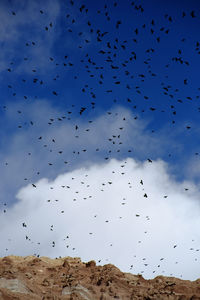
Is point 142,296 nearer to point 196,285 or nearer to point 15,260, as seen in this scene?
point 196,285

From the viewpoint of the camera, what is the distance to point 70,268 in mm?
43531

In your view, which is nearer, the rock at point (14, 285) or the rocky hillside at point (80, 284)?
the rock at point (14, 285)

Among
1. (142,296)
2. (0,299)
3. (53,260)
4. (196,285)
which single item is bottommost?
(0,299)

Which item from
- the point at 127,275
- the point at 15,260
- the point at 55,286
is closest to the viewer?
the point at 55,286

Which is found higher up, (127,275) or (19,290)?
(127,275)

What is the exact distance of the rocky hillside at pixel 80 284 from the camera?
32938 millimetres

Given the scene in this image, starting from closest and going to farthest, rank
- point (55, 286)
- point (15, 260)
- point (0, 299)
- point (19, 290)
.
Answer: point (0, 299) < point (19, 290) < point (55, 286) < point (15, 260)

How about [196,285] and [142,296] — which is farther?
[196,285]

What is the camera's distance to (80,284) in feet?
120

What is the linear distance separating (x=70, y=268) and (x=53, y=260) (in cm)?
621

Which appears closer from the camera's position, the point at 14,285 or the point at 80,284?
the point at 14,285

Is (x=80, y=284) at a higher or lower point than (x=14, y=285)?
higher

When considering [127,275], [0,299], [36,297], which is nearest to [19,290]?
[36,297]

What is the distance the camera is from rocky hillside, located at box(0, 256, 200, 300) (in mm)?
32938
